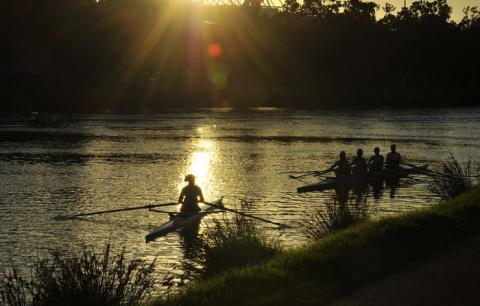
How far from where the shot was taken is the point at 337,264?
1386 cm

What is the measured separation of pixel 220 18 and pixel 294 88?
22866 mm

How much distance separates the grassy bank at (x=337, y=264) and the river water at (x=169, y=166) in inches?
301

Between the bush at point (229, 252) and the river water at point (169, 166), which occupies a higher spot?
the bush at point (229, 252)

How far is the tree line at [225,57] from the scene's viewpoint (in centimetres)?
13838

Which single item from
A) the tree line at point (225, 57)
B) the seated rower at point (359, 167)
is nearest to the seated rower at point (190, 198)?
the seated rower at point (359, 167)

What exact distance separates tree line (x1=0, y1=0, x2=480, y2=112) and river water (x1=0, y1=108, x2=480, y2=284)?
3704 centimetres

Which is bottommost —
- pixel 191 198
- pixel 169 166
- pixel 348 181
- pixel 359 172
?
pixel 169 166

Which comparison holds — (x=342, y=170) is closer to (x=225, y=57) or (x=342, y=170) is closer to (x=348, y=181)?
(x=348, y=181)

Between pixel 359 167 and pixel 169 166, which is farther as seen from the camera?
pixel 169 166

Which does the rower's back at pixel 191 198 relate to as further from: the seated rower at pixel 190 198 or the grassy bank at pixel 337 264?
the grassy bank at pixel 337 264

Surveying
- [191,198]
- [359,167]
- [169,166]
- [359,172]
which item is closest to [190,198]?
[191,198]

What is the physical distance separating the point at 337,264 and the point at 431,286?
2.04 meters

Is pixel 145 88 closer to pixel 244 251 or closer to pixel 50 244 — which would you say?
pixel 50 244

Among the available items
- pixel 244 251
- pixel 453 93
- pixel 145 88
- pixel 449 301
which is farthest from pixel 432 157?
pixel 453 93
